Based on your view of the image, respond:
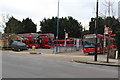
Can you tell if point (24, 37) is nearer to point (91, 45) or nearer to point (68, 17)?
point (91, 45)

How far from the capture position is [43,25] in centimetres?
8519

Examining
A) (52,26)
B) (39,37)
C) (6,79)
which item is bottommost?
(6,79)

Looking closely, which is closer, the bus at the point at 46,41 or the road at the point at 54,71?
the road at the point at 54,71

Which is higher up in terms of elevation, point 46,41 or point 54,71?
point 46,41

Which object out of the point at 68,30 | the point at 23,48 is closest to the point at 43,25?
the point at 68,30

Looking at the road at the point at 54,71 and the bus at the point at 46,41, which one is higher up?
the bus at the point at 46,41

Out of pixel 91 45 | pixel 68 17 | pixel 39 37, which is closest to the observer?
pixel 91 45

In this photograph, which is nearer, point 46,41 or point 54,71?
point 54,71

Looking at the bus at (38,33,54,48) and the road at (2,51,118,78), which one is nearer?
the road at (2,51,118,78)

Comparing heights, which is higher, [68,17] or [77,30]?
[68,17]

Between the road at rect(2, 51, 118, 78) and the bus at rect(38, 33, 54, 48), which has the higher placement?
the bus at rect(38, 33, 54, 48)

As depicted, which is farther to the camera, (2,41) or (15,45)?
(2,41)

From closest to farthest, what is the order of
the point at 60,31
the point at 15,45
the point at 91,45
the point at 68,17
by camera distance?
the point at 91,45 < the point at 15,45 < the point at 60,31 < the point at 68,17

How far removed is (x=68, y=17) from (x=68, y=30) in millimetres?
13544
